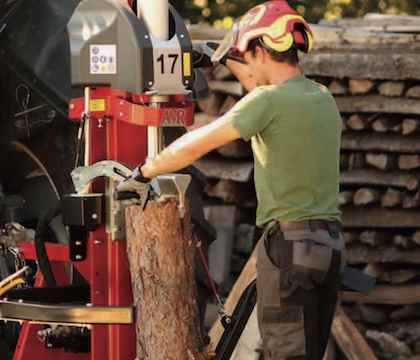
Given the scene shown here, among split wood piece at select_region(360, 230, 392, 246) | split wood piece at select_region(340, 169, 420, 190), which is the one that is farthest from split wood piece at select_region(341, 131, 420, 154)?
split wood piece at select_region(360, 230, 392, 246)

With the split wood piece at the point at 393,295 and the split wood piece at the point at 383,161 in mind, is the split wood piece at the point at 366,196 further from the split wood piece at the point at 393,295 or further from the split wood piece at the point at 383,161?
the split wood piece at the point at 393,295

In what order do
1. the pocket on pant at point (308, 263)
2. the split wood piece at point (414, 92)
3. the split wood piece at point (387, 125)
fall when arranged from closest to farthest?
the pocket on pant at point (308, 263) → the split wood piece at point (414, 92) → the split wood piece at point (387, 125)

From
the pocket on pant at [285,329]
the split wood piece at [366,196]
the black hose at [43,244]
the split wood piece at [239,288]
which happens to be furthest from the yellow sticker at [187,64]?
the split wood piece at [366,196]

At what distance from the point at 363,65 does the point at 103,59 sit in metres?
3.43

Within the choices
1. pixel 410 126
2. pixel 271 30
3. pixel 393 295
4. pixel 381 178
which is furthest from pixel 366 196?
pixel 271 30

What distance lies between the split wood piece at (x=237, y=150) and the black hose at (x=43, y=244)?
334cm

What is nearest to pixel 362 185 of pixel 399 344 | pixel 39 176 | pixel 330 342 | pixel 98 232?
pixel 399 344

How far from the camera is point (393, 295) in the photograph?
8602 mm

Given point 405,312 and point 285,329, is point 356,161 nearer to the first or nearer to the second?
point 405,312

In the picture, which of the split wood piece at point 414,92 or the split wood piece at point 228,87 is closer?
the split wood piece at point 414,92

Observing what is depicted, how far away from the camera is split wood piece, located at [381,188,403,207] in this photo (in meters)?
8.49

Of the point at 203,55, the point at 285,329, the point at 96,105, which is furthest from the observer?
the point at 203,55

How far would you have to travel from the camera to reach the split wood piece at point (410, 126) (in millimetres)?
8391

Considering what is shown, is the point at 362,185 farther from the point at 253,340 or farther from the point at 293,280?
the point at 293,280
